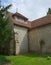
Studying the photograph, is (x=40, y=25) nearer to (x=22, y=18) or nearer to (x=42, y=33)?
(x=42, y=33)

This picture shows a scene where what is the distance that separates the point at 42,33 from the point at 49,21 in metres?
2.81

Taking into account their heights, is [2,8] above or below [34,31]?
above

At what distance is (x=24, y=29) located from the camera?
110ft

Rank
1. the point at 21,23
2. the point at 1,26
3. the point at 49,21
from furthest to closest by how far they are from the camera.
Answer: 1. the point at 21,23
2. the point at 49,21
3. the point at 1,26

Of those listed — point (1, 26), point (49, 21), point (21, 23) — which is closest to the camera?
point (1, 26)

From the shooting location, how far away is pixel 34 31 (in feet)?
111

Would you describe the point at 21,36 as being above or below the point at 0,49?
above

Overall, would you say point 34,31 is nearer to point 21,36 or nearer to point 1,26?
point 21,36

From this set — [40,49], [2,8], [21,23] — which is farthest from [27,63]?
[21,23]

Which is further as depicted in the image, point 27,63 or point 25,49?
point 25,49

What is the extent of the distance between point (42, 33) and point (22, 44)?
183 inches

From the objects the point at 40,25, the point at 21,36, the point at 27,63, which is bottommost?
the point at 27,63

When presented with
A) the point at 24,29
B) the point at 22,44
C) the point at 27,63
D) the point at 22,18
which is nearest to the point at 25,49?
the point at 22,44

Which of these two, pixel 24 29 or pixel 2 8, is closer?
pixel 2 8
